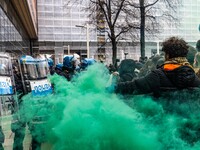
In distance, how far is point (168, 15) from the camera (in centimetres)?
1422

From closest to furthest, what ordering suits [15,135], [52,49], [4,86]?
[4,86] → [15,135] → [52,49]

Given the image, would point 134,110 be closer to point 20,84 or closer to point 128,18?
point 20,84

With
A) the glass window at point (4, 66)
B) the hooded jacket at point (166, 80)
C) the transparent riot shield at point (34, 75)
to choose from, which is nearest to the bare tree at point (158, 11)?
the transparent riot shield at point (34, 75)

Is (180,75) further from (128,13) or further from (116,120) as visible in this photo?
(128,13)

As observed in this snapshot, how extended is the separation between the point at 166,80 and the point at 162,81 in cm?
4

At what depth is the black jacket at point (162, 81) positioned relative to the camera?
2979 mm

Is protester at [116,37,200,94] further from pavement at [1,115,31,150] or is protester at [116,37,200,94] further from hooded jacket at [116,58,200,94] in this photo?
pavement at [1,115,31,150]

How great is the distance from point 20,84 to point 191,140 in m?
2.75

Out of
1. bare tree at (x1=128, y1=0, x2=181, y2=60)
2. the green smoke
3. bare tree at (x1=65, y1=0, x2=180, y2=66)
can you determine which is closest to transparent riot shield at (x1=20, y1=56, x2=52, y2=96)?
the green smoke

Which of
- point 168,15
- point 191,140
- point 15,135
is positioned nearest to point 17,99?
point 15,135

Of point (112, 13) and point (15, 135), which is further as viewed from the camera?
point (112, 13)

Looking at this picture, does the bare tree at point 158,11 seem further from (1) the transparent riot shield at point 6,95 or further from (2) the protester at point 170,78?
(2) the protester at point 170,78

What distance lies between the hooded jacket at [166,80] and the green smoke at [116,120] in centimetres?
7

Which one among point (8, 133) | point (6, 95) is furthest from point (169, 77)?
point (8, 133)
